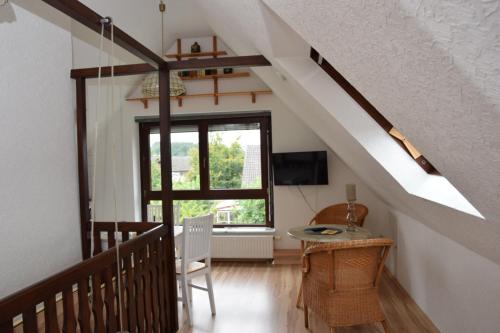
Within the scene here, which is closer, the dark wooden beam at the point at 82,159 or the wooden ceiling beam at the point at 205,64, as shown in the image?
the wooden ceiling beam at the point at 205,64

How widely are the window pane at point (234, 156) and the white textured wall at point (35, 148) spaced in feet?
7.54

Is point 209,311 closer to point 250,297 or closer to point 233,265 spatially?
point 250,297

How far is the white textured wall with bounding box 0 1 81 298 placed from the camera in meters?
2.81

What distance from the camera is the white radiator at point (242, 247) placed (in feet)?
16.8

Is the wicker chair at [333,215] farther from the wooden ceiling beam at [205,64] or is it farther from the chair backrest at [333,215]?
the wooden ceiling beam at [205,64]

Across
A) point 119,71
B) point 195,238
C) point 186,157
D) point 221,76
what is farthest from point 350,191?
point 186,157

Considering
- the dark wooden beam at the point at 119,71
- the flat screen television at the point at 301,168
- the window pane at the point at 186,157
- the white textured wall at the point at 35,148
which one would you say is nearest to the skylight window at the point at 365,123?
the dark wooden beam at the point at 119,71

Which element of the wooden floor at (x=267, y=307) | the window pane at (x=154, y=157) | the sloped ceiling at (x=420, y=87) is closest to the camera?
the sloped ceiling at (x=420, y=87)

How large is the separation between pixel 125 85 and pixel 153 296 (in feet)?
11.5

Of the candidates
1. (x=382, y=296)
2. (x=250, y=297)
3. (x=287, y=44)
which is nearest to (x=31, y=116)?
(x=287, y=44)

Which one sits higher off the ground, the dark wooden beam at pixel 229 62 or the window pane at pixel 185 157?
the dark wooden beam at pixel 229 62

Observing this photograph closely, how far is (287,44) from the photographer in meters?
2.06

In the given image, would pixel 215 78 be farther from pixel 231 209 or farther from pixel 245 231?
pixel 245 231

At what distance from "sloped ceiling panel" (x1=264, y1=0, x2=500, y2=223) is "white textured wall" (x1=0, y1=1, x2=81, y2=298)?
2.50m
